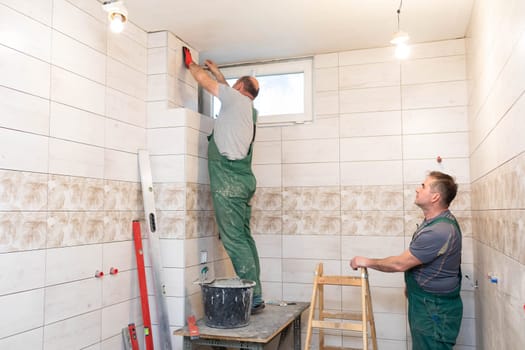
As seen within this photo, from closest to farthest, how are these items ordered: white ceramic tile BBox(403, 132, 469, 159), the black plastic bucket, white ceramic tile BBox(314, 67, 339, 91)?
1. the black plastic bucket
2. white ceramic tile BBox(403, 132, 469, 159)
3. white ceramic tile BBox(314, 67, 339, 91)

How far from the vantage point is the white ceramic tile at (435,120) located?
135 inches

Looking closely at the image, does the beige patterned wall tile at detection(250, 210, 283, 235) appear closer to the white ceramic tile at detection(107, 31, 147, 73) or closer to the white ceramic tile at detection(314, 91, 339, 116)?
the white ceramic tile at detection(314, 91, 339, 116)

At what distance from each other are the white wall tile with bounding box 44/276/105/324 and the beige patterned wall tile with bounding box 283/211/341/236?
1.60 metres

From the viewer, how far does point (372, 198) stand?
3576 mm

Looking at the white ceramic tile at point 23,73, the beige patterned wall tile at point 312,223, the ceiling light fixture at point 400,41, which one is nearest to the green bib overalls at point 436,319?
the ceiling light fixture at point 400,41

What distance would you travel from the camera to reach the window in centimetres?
383

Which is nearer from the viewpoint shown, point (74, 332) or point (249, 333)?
point (74, 332)

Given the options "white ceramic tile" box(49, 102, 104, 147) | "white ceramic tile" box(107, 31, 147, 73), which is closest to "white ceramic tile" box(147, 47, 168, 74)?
"white ceramic tile" box(107, 31, 147, 73)

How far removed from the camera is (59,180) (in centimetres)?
247

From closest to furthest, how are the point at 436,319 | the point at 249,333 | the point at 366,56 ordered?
the point at 436,319 < the point at 249,333 < the point at 366,56

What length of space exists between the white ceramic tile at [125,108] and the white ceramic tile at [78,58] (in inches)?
5.4

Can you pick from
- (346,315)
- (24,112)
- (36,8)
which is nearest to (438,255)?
(346,315)

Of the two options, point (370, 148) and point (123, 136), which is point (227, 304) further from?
point (370, 148)

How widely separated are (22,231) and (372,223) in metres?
2.44
